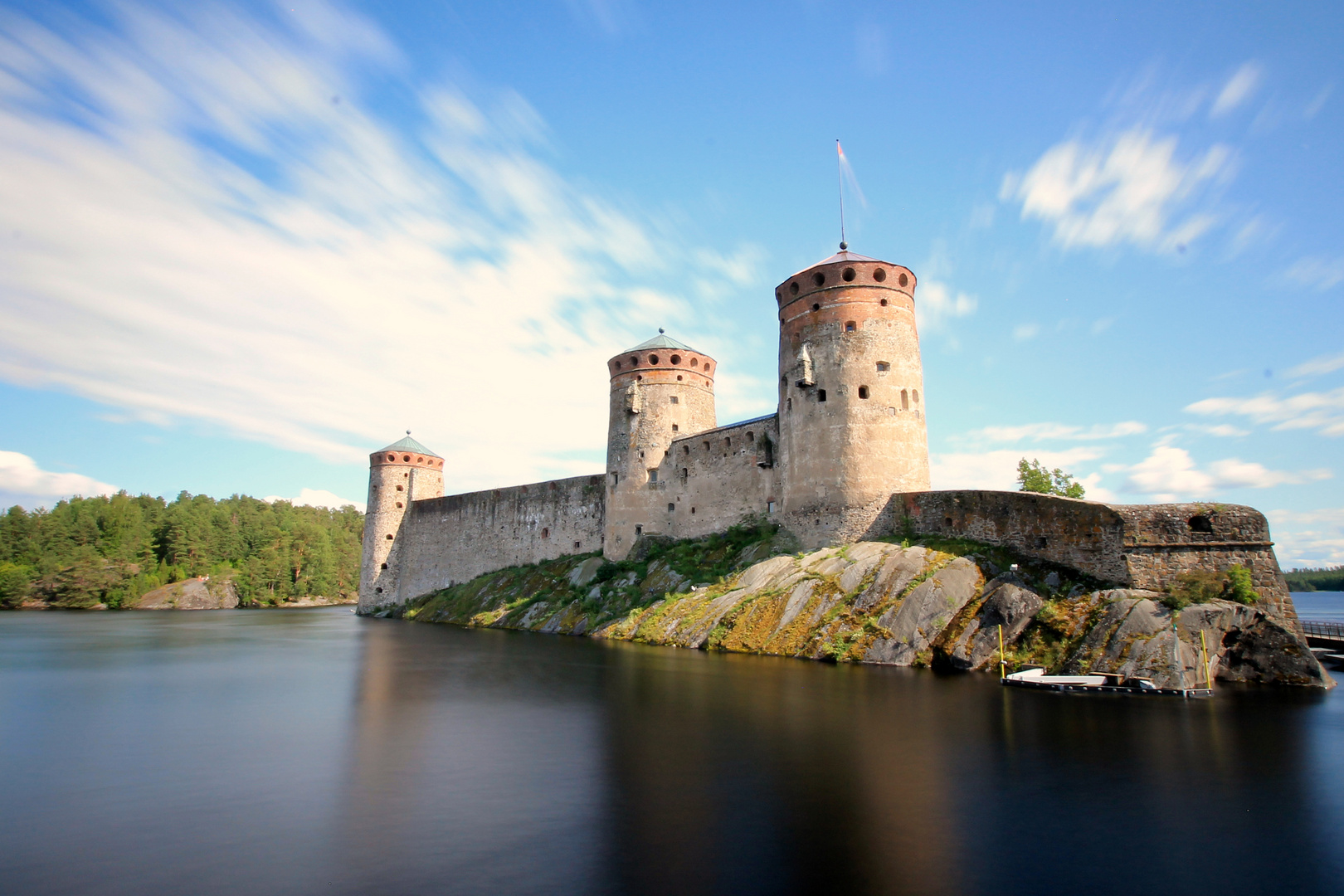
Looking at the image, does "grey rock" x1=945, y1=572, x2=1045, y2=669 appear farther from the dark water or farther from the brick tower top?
the brick tower top

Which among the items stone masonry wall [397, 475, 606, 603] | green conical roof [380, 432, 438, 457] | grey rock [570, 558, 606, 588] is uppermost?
green conical roof [380, 432, 438, 457]

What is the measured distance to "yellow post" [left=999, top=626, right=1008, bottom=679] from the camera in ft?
58.6

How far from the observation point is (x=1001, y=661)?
1825 centimetres

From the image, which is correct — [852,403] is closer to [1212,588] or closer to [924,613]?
[924,613]

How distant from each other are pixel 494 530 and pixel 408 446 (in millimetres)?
13004

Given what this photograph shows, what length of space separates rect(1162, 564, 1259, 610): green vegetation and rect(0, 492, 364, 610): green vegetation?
84.2 meters

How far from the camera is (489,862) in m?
7.84

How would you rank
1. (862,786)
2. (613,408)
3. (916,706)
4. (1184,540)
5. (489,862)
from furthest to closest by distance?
(613,408)
(1184,540)
(916,706)
(862,786)
(489,862)

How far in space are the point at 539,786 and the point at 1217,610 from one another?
659 inches

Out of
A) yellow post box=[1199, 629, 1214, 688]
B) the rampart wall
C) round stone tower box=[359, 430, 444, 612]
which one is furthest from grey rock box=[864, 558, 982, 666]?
round stone tower box=[359, 430, 444, 612]

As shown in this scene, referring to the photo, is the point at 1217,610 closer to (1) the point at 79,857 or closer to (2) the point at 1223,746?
(2) the point at 1223,746

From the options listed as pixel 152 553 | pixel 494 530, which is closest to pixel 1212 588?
pixel 494 530

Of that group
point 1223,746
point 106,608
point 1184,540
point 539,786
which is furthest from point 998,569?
point 106,608

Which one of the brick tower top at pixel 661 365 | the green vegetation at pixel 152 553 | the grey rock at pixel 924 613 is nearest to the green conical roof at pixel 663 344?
the brick tower top at pixel 661 365
